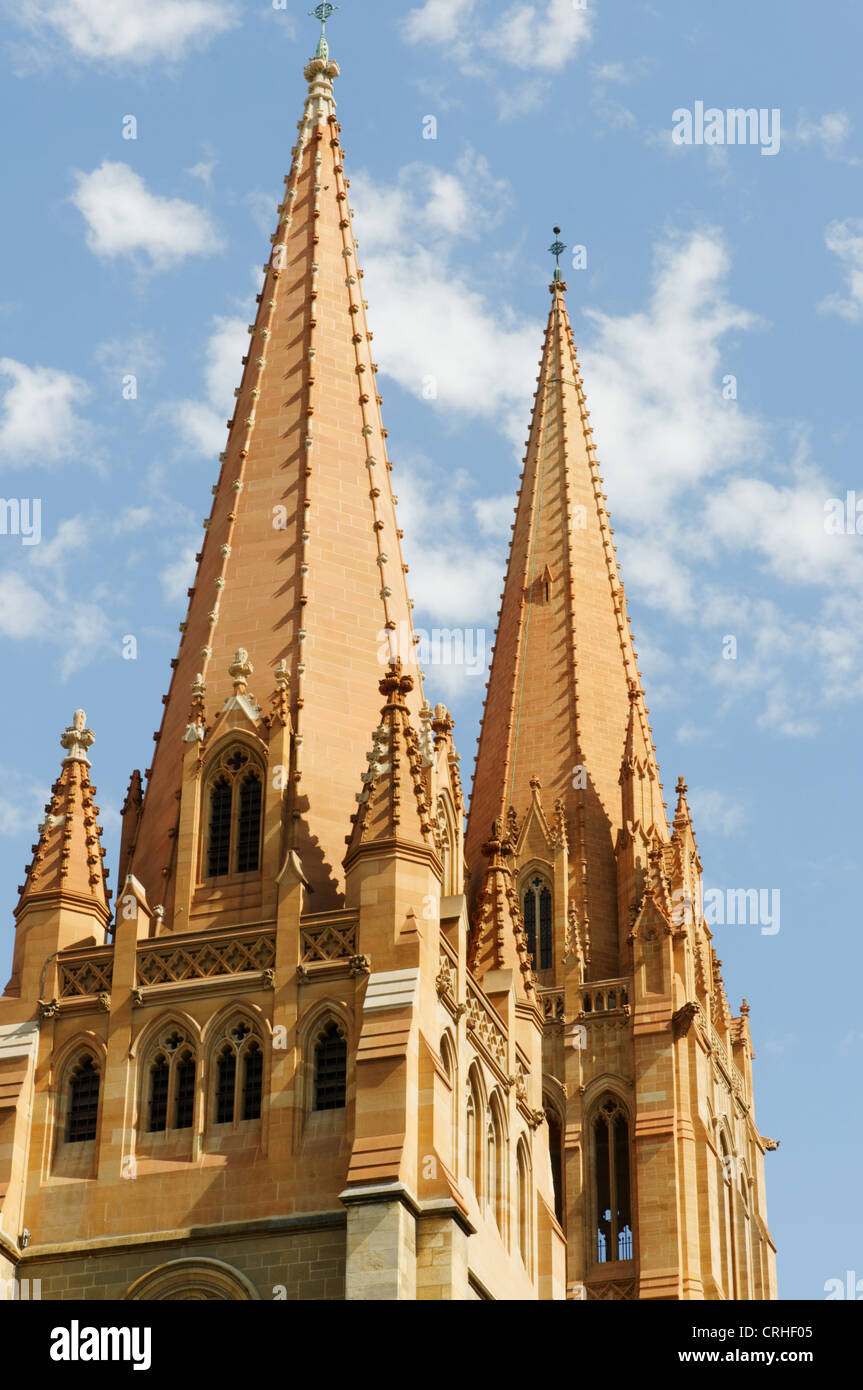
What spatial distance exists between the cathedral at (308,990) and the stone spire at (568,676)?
23.2 ft

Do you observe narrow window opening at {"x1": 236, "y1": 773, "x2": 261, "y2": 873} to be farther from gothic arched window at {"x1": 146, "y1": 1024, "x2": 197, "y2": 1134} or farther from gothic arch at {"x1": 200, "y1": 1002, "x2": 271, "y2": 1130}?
gothic arched window at {"x1": 146, "y1": 1024, "x2": 197, "y2": 1134}

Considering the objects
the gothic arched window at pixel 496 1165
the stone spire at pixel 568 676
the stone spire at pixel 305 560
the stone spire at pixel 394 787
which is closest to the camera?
the stone spire at pixel 394 787

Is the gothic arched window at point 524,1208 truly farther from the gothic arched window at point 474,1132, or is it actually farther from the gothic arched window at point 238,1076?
the gothic arched window at point 238,1076

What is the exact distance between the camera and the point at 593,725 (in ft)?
234

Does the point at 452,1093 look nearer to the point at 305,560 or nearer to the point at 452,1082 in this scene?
the point at 452,1082

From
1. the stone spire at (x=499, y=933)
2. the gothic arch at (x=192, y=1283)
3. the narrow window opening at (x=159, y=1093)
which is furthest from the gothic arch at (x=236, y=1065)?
the stone spire at (x=499, y=933)

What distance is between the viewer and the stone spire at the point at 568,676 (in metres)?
69.5

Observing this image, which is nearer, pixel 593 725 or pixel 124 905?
pixel 124 905

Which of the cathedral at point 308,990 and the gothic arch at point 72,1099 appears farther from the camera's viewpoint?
the gothic arch at point 72,1099

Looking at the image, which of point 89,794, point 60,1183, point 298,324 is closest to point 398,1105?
point 60,1183

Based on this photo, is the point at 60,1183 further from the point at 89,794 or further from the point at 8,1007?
the point at 89,794
